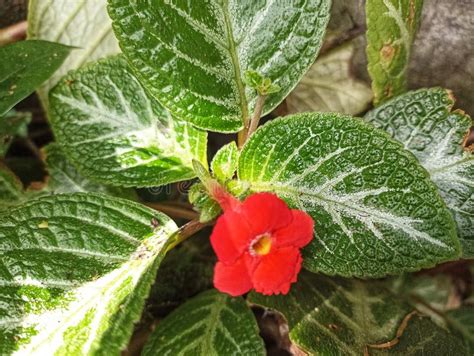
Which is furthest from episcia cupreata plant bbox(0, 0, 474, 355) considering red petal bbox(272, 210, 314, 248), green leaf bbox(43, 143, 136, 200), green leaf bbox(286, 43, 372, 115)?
green leaf bbox(286, 43, 372, 115)

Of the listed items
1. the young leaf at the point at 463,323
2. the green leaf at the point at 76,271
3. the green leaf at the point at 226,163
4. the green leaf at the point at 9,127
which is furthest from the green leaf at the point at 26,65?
the young leaf at the point at 463,323

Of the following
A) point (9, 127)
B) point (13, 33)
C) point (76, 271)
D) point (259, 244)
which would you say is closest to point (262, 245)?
point (259, 244)

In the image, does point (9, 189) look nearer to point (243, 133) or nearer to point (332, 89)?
point (243, 133)

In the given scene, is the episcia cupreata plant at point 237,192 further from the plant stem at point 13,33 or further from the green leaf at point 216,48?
the plant stem at point 13,33

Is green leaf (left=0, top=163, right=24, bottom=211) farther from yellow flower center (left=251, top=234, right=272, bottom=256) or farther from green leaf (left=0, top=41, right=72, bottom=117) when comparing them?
yellow flower center (left=251, top=234, right=272, bottom=256)

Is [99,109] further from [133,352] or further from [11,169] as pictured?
[133,352]

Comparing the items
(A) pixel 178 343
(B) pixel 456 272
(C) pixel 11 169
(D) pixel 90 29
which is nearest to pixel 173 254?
(A) pixel 178 343
